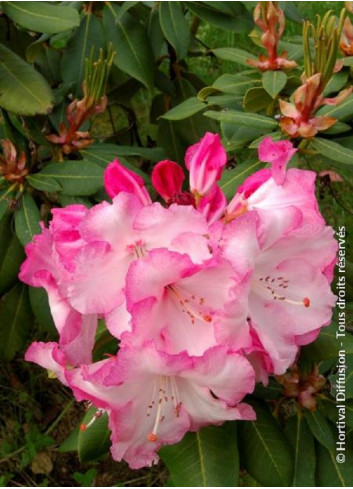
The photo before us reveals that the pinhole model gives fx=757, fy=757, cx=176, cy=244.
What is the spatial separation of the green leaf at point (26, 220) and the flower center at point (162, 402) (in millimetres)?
565

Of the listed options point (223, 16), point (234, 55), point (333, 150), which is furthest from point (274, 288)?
point (223, 16)

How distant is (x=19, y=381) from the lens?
8.05ft

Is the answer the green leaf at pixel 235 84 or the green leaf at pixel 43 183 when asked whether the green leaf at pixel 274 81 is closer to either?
the green leaf at pixel 235 84

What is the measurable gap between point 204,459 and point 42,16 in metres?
0.90

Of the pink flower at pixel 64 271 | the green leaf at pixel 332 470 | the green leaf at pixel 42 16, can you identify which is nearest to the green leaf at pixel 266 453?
the green leaf at pixel 332 470

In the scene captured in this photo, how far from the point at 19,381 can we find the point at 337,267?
1483 mm

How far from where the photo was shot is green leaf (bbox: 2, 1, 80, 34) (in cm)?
146

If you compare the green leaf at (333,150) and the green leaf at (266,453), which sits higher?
the green leaf at (333,150)

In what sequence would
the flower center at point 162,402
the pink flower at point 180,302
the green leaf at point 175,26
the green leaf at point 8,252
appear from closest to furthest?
the pink flower at point 180,302
the flower center at point 162,402
the green leaf at point 8,252
the green leaf at point 175,26

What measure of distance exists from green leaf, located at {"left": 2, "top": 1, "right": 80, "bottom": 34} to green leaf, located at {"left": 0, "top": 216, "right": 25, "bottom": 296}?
1.25 ft

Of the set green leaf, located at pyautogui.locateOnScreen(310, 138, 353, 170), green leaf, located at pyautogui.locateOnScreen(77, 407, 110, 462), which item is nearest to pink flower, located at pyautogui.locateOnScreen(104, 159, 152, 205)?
green leaf, located at pyautogui.locateOnScreen(310, 138, 353, 170)

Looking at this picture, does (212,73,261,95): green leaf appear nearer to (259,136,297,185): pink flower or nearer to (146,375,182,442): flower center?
(259,136,297,185): pink flower

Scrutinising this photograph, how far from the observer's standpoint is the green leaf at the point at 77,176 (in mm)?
1418

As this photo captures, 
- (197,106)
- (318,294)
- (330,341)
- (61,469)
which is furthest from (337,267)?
→ (61,469)
